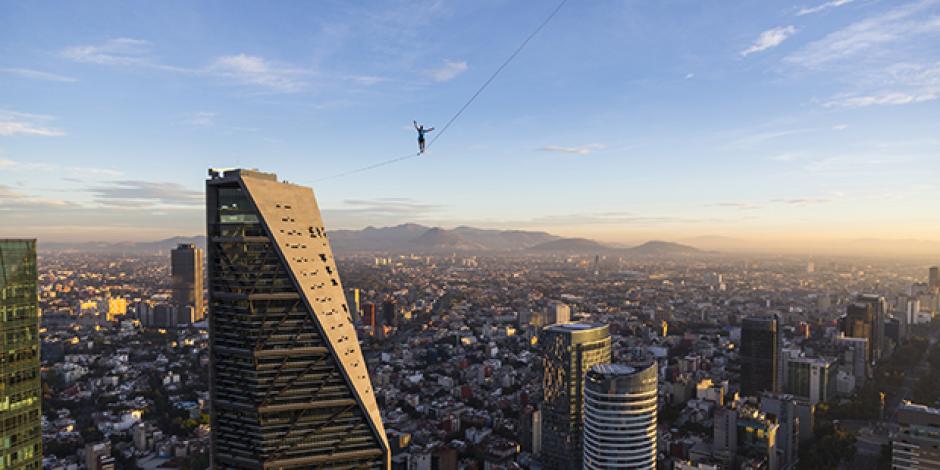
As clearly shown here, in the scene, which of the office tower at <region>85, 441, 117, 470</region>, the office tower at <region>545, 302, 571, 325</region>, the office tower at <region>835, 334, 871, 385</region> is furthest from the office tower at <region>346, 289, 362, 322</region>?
the office tower at <region>835, 334, 871, 385</region>

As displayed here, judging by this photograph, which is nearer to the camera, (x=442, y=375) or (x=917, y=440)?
(x=917, y=440)

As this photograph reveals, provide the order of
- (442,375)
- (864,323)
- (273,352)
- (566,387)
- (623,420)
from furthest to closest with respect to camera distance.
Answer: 1. (864,323)
2. (442,375)
3. (566,387)
4. (623,420)
5. (273,352)

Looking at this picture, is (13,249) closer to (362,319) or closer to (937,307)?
(362,319)

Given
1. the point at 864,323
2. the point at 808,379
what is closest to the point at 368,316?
the point at 808,379

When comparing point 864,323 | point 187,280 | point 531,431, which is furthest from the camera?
point 187,280

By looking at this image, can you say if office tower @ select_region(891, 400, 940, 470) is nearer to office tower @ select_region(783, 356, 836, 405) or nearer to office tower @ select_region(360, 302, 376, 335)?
office tower @ select_region(783, 356, 836, 405)

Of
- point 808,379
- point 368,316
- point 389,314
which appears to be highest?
point 389,314

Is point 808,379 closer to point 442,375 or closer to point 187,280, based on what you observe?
point 442,375

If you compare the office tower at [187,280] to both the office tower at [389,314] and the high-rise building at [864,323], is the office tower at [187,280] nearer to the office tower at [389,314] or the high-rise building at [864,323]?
the office tower at [389,314]
